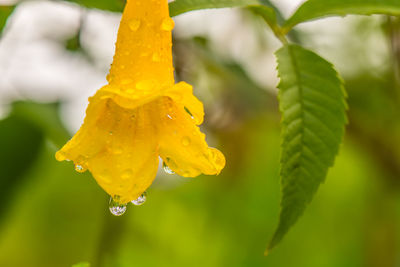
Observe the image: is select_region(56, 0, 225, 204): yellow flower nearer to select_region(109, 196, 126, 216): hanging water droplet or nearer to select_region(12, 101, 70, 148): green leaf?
select_region(109, 196, 126, 216): hanging water droplet

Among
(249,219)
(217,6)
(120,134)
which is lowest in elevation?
(249,219)

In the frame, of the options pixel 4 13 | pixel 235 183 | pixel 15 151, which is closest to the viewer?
pixel 4 13

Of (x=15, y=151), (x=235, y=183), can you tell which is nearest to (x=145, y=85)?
(x=15, y=151)

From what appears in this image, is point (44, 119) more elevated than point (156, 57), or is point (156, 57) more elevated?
point (156, 57)

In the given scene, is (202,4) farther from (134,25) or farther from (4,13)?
Result: (4,13)

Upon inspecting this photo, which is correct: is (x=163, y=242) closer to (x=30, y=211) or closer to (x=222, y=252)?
(x=222, y=252)

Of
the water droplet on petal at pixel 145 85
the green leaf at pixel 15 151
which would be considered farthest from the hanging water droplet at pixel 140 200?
→ the green leaf at pixel 15 151

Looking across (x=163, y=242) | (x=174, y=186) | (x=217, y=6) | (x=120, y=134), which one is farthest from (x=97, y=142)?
(x=174, y=186)
